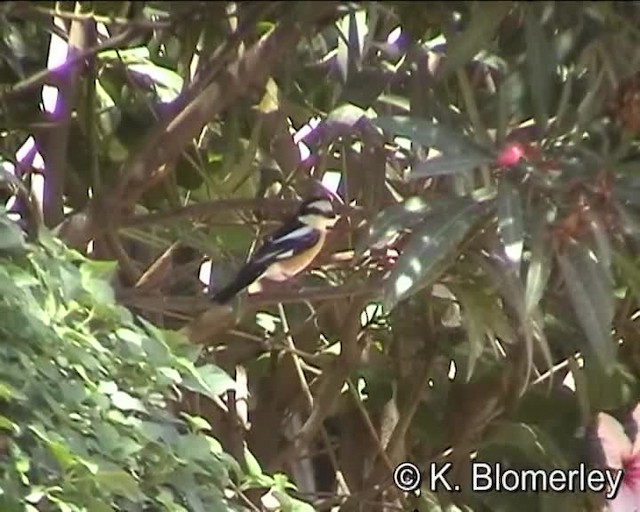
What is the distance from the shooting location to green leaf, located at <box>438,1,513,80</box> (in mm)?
714

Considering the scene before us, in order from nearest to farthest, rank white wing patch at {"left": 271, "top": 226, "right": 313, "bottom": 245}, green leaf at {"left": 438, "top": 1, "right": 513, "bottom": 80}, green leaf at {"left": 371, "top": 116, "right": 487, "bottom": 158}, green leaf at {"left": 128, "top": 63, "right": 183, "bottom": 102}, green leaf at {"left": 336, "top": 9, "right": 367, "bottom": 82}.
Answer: green leaf at {"left": 438, "top": 1, "right": 513, "bottom": 80}, green leaf at {"left": 371, "top": 116, "right": 487, "bottom": 158}, green leaf at {"left": 336, "top": 9, "right": 367, "bottom": 82}, white wing patch at {"left": 271, "top": 226, "right": 313, "bottom": 245}, green leaf at {"left": 128, "top": 63, "right": 183, "bottom": 102}

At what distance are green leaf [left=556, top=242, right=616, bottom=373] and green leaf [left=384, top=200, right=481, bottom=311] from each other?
0.08 metres

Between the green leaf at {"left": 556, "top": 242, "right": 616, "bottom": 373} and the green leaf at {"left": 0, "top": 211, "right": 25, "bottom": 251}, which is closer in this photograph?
the green leaf at {"left": 556, "top": 242, "right": 616, "bottom": 373}

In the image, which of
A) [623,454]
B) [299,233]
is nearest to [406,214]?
[299,233]

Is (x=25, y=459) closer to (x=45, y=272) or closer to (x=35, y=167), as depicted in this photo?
(x=45, y=272)

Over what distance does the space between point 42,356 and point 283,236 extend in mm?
483

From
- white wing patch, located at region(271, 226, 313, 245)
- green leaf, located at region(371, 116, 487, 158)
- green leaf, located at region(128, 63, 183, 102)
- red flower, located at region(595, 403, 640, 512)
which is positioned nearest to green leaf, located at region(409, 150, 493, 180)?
green leaf, located at region(371, 116, 487, 158)

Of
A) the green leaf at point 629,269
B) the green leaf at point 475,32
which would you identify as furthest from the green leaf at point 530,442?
the green leaf at point 475,32

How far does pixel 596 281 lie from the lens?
100 cm

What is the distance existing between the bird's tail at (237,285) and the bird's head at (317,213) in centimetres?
9

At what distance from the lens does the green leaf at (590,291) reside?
100 centimetres

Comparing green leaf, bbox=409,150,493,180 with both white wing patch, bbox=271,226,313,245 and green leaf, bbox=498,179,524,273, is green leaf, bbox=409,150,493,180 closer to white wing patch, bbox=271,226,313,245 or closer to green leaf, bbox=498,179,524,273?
green leaf, bbox=498,179,524,273

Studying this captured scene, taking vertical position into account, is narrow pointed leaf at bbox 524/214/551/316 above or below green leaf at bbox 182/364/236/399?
above

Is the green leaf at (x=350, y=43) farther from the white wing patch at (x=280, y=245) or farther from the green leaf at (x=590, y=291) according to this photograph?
the green leaf at (x=590, y=291)
